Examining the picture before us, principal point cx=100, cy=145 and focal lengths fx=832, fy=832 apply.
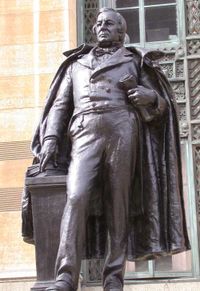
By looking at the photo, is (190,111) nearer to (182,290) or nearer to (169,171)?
(182,290)

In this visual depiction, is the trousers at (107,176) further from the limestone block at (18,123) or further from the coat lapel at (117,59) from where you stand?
the limestone block at (18,123)

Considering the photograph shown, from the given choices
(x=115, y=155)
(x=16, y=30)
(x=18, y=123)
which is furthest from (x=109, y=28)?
(x=16, y=30)

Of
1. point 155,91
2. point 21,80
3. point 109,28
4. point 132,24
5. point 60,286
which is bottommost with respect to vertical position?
point 60,286

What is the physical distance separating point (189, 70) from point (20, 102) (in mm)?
2719

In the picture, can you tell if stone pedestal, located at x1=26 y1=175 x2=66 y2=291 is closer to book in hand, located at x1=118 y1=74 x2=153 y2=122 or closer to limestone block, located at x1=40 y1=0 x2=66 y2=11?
book in hand, located at x1=118 y1=74 x2=153 y2=122

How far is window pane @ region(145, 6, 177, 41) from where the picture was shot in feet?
44.5

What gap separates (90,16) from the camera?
14.0m

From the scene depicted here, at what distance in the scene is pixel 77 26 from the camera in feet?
44.8

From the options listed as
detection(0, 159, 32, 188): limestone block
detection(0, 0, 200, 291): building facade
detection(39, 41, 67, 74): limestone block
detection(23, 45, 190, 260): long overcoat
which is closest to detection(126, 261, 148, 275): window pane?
detection(0, 0, 200, 291): building facade

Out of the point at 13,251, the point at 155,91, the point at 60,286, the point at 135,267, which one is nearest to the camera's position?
the point at 60,286

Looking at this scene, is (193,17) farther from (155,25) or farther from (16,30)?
(16,30)

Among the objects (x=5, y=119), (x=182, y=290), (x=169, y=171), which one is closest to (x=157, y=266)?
(x=182, y=290)

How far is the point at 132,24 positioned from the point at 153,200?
781cm

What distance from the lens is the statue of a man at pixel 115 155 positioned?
606cm
